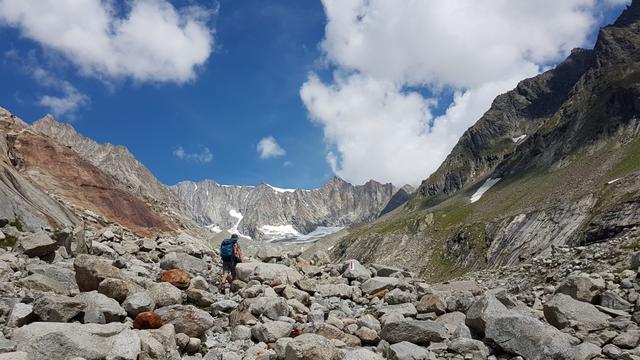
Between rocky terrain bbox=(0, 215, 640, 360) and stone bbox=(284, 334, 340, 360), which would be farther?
rocky terrain bbox=(0, 215, 640, 360)

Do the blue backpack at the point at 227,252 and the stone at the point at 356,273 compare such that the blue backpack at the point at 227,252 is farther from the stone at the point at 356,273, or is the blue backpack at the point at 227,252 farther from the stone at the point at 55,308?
the stone at the point at 55,308

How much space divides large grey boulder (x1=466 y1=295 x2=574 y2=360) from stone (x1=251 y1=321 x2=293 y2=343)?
269 inches

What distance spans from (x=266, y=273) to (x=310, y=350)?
40.3ft

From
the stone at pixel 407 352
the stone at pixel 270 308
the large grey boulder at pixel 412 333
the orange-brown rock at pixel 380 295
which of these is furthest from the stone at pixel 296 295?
the stone at pixel 407 352

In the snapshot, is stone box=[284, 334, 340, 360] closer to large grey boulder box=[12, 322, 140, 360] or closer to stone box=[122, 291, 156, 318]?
large grey boulder box=[12, 322, 140, 360]

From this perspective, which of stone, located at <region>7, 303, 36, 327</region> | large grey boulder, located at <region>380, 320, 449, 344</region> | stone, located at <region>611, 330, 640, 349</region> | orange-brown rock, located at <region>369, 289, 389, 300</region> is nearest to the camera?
stone, located at <region>7, 303, 36, 327</region>

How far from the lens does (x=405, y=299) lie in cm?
2202

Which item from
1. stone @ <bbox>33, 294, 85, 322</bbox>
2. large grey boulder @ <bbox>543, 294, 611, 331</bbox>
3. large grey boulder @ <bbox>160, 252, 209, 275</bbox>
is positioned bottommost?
large grey boulder @ <bbox>543, 294, 611, 331</bbox>

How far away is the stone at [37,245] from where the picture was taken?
76.3ft

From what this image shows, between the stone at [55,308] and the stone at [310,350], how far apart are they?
715 cm

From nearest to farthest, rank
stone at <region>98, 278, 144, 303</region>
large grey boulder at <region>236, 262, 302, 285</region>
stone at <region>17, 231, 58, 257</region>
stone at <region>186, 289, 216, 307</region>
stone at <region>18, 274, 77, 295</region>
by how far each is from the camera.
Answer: stone at <region>98, 278, 144, 303</region> → stone at <region>18, 274, 77, 295</region> → stone at <region>186, 289, 216, 307</region> → stone at <region>17, 231, 58, 257</region> → large grey boulder at <region>236, 262, 302, 285</region>

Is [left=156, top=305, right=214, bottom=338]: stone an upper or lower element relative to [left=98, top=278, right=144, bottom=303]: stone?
lower

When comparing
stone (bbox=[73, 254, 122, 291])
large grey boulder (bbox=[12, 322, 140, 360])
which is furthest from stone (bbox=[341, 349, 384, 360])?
stone (bbox=[73, 254, 122, 291])

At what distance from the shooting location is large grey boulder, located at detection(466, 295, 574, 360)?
1438 centimetres
